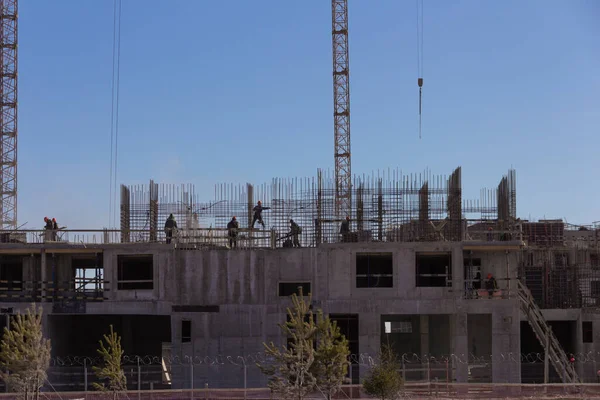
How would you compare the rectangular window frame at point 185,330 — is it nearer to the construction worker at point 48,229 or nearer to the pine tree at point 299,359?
the construction worker at point 48,229

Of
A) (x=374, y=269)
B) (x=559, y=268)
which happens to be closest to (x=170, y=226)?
(x=374, y=269)

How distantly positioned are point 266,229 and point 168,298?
16.9 feet

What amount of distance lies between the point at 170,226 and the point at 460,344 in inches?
534

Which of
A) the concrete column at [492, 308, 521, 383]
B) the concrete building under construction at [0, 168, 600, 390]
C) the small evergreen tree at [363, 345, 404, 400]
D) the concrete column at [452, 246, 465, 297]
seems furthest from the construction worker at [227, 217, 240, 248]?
the concrete column at [492, 308, 521, 383]

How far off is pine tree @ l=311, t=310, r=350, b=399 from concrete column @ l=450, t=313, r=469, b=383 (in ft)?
34.6

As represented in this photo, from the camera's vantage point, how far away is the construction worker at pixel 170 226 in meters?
37.8

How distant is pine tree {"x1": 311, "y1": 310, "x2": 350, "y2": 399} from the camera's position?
25.6 metres

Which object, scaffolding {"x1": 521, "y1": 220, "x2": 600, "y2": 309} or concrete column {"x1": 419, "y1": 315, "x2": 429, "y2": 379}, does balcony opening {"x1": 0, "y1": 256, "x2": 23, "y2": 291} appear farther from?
scaffolding {"x1": 521, "y1": 220, "x2": 600, "y2": 309}

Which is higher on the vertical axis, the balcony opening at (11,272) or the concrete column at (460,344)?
the balcony opening at (11,272)

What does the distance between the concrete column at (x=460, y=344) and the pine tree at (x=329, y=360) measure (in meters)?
10.6

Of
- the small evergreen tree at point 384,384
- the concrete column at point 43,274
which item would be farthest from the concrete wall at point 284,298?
the small evergreen tree at point 384,384

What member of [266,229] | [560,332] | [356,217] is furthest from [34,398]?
[560,332]

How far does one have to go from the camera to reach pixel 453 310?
35938 millimetres

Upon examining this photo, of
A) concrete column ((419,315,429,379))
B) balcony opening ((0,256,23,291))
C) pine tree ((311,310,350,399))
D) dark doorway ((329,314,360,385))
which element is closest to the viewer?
pine tree ((311,310,350,399))
